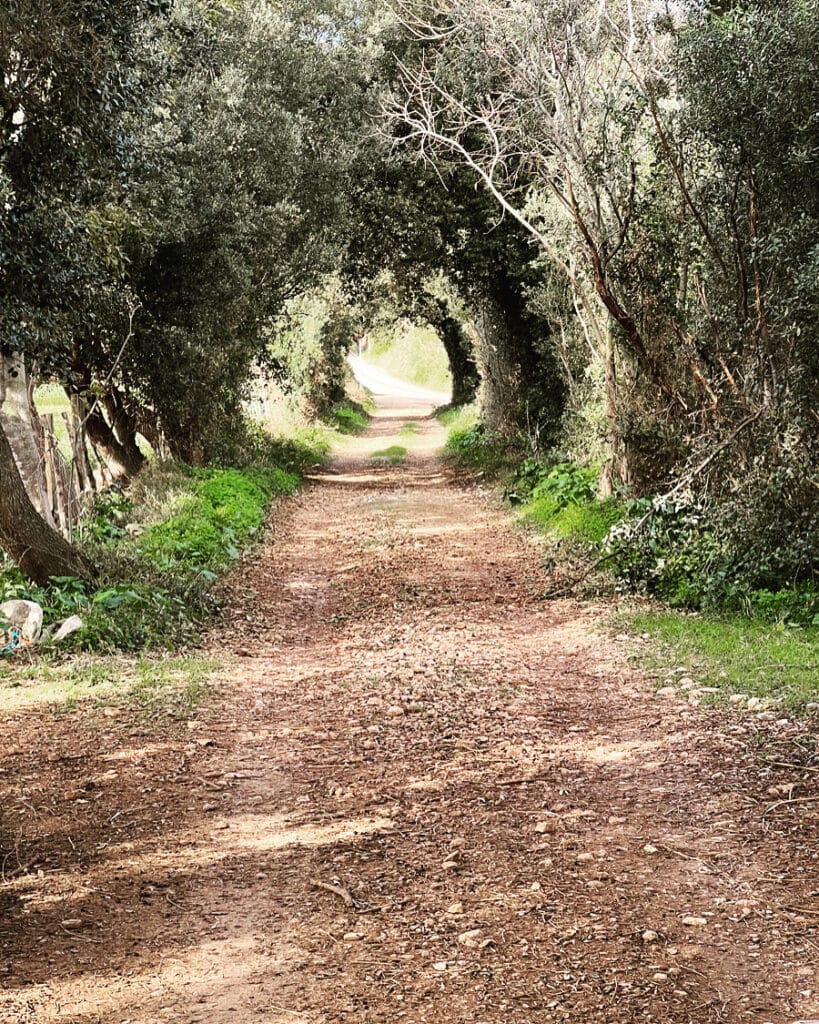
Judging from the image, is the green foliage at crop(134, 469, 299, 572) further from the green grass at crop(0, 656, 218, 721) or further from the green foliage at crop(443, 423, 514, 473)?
the green foliage at crop(443, 423, 514, 473)

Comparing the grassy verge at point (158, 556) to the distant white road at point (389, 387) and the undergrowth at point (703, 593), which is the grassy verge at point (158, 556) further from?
the distant white road at point (389, 387)

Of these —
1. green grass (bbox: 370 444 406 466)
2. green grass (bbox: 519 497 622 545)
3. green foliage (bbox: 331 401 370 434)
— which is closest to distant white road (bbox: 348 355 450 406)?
green foliage (bbox: 331 401 370 434)

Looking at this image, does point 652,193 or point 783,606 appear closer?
point 783,606

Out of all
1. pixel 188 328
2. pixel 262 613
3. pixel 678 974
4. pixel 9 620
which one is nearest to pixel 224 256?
pixel 188 328

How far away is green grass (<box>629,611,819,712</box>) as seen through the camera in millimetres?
8156

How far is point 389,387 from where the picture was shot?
78.5 metres

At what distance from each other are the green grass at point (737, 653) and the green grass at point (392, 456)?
1939 cm

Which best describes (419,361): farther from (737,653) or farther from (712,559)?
(737,653)

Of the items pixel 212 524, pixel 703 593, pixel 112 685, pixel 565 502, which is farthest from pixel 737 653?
pixel 212 524

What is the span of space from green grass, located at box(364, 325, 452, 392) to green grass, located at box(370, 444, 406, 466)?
37305 mm

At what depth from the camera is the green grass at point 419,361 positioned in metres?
76.1

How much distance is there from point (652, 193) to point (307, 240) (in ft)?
34.0

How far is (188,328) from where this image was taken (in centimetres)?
1892

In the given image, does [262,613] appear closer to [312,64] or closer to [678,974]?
[678,974]
